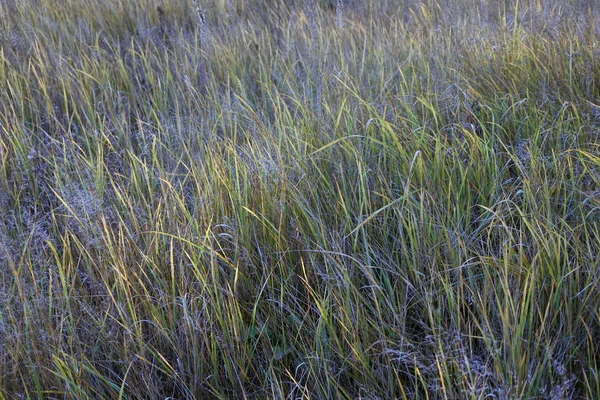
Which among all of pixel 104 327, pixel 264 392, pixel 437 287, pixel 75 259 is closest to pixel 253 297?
pixel 264 392

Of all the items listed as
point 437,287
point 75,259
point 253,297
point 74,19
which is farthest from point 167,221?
point 74,19

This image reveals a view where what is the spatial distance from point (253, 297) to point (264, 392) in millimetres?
287

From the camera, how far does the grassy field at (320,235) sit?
140 centimetres

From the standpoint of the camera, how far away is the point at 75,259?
6.29 feet

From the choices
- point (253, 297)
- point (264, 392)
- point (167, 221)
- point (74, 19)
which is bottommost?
point (264, 392)

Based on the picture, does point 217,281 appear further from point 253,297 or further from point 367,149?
point 367,149

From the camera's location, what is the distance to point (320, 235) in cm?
176

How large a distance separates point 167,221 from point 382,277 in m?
0.70

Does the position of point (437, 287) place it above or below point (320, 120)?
below

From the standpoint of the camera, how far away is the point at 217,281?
1598 millimetres

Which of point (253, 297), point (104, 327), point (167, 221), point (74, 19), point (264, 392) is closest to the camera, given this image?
point (264, 392)

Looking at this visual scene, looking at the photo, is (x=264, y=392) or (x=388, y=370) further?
(x=264, y=392)

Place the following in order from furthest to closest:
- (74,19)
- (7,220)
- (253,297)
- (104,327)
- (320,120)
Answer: (74,19)
(320,120)
(7,220)
(253,297)
(104,327)

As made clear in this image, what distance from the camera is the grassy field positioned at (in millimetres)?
1403
